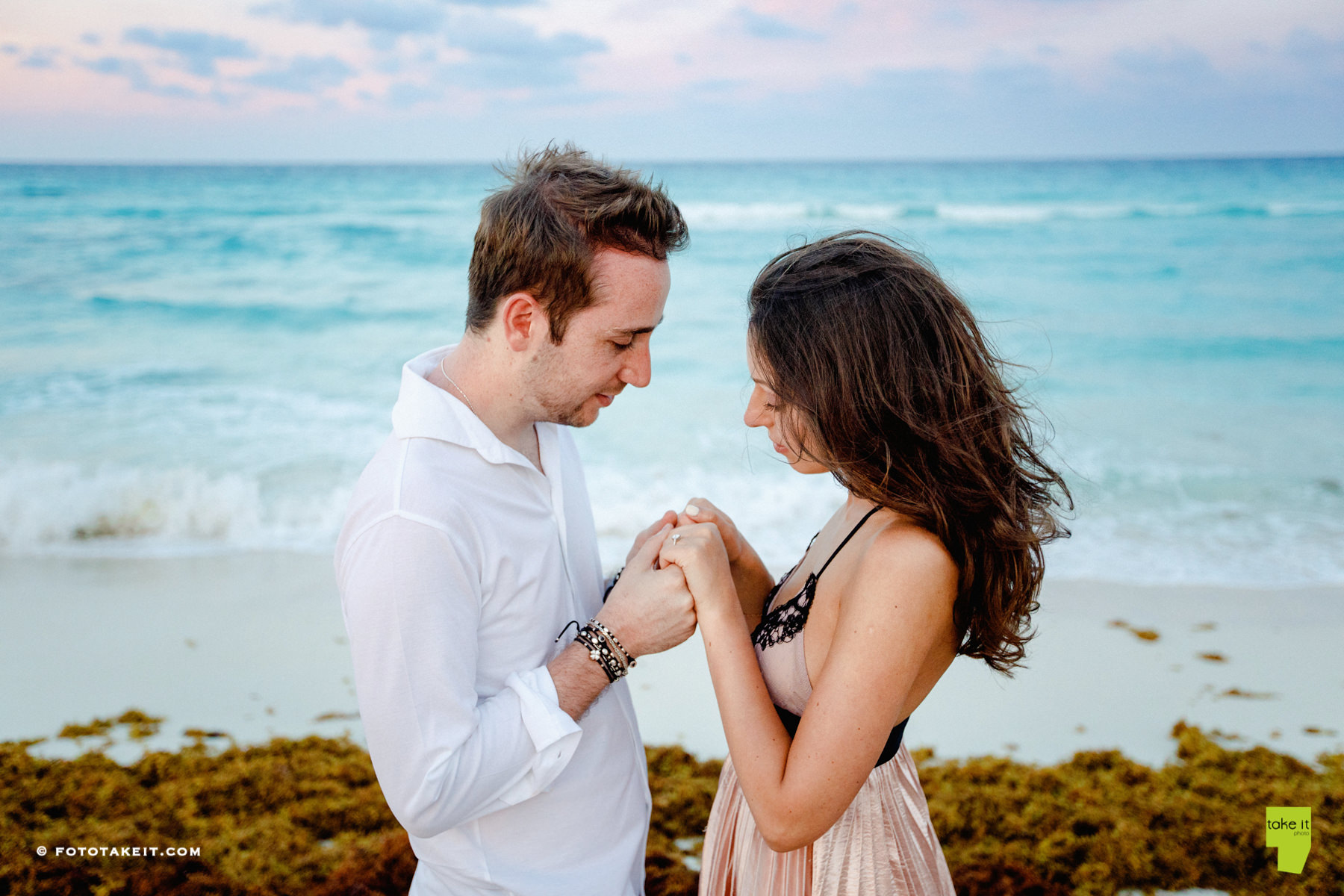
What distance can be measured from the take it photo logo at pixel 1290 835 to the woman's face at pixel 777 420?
256 centimetres

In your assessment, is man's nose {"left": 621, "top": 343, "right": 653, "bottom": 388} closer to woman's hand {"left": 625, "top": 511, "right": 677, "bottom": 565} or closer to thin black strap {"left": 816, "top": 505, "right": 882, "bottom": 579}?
woman's hand {"left": 625, "top": 511, "right": 677, "bottom": 565}

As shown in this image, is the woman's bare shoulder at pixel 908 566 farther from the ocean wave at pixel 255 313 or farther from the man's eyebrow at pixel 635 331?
the ocean wave at pixel 255 313

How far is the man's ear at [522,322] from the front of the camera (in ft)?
6.95

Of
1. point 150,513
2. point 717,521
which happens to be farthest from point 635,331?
point 150,513

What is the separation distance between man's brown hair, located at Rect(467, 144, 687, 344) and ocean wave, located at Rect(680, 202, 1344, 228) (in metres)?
23.6

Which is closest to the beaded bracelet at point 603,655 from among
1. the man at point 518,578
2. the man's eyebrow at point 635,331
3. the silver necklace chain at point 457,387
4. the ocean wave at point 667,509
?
the man at point 518,578

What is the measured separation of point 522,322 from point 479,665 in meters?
0.79

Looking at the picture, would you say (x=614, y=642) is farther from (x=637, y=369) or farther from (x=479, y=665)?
(x=637, y=369)

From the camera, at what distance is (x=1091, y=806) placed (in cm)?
383

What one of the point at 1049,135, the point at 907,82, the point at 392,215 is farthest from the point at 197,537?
the point at 1049,135

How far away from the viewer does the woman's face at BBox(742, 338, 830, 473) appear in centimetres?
200

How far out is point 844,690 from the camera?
5.63ft

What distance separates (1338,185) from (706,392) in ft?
105

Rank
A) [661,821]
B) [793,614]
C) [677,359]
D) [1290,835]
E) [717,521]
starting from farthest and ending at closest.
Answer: [677,359], [661,821], [1290,835], [717,521], [793,614]
